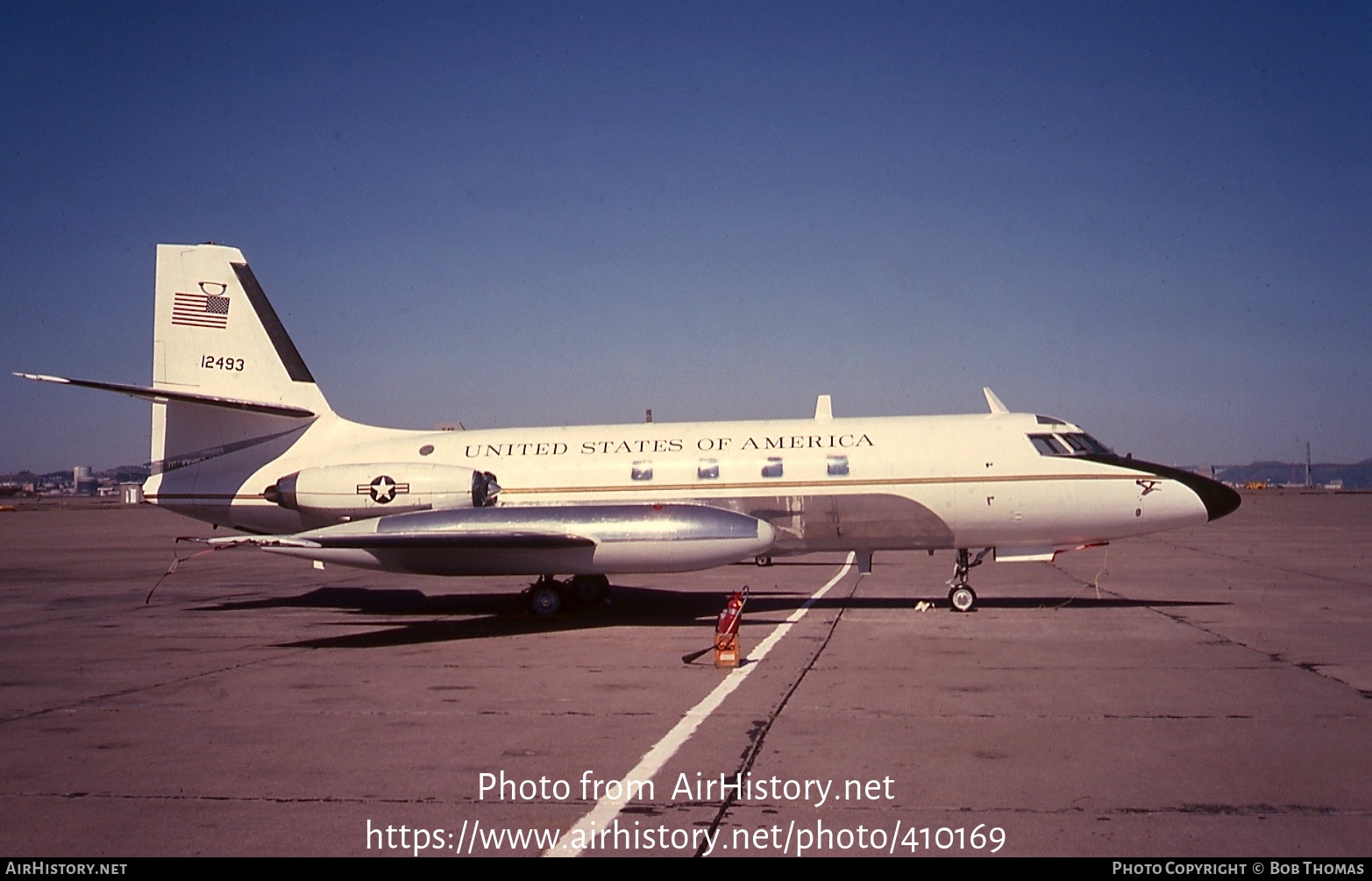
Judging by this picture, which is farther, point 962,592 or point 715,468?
point 715,468

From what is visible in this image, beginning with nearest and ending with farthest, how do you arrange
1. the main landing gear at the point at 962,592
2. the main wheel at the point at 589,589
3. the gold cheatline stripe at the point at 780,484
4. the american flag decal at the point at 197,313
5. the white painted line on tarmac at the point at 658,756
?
the white painted line on tarmac at the point at 658,756 < the gold cheatline stripe at the point at 780,484 < the main landing gear at the point at 962,592 < the main wheel at the point at 589,589 < the american flag decal at the point at 197,313

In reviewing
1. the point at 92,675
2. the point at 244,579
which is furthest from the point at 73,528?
the point at 92,675

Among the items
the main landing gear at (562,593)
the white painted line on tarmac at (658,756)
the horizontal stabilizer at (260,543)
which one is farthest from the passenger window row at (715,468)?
the horizontal stabilizer at (260,543)

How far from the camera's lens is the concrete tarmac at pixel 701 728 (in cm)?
648

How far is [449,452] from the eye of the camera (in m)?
19.6

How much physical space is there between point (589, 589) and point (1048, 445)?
880 centimetres

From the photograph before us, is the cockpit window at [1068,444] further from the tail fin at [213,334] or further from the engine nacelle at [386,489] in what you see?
the tail fin at [213,334]

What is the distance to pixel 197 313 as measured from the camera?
2019 cm

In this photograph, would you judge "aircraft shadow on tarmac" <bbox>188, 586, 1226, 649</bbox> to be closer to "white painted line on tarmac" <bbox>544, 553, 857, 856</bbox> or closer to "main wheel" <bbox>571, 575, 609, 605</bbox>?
"main wheel" <bbox>571, 575, 609, 605</bbox>

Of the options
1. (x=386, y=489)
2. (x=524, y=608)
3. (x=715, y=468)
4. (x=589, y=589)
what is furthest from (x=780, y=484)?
(x=386, y=489)

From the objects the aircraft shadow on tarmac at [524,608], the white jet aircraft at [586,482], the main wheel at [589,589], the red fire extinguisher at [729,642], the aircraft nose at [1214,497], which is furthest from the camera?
the main wheel at [589,589]

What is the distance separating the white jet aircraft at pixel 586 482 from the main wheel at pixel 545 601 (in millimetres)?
61

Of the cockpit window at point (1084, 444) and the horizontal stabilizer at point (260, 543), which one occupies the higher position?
the cockpit window at point (1084, 444)

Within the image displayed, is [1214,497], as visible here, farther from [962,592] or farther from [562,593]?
[562,593]
